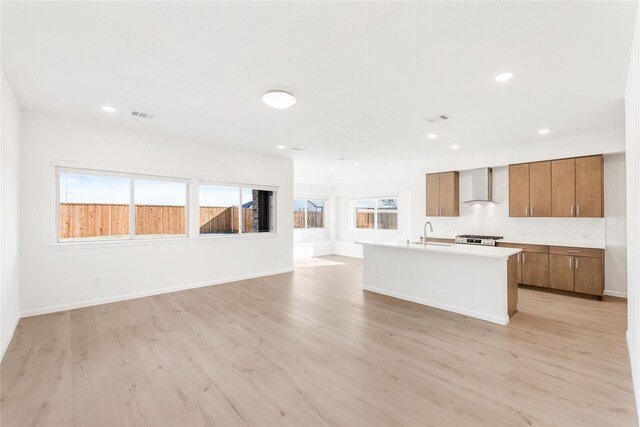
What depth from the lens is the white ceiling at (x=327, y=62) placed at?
2.03 meters

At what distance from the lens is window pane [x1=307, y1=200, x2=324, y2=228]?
10230mm

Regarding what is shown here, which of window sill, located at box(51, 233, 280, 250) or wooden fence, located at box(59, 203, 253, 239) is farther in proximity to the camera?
wooden fence, located at box(59, 203, 253, 239)

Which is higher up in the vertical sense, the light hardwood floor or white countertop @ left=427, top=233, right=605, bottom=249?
white countertop @ left=427, top=233, right=605, bottom=249

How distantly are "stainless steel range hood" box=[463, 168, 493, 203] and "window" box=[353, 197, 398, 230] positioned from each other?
8.88 feet

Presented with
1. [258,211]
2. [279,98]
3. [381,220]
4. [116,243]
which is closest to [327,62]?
[279,98]

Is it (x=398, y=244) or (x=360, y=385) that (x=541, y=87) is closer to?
(x=398, y=244)

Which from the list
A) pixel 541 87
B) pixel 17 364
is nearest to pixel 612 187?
pixel 541 87

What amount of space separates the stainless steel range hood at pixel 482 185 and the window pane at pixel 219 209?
16.4ft

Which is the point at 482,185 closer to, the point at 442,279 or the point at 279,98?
the point at 442,279

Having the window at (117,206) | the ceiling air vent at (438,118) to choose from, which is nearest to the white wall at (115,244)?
the window at (117,206)

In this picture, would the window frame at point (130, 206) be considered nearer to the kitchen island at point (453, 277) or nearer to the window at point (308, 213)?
the kitchen island at point (453, 277)

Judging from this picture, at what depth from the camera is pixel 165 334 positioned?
3.33 metres

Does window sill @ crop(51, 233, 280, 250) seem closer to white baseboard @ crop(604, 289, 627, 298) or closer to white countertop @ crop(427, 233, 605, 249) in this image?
white countertop @ crop(427, 233, 605, 249)

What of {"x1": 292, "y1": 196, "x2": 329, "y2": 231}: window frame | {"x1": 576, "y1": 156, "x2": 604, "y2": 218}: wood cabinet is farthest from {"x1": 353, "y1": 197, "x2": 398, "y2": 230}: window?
{"x1": 576, "y1": 156, "x2": 604, "y2": 218}: wood cabinet
